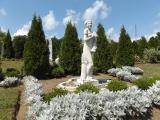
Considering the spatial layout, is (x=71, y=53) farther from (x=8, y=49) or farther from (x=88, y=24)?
(x=8, y=49)

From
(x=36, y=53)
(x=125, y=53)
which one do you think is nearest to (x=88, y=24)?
(x=36, y=53)

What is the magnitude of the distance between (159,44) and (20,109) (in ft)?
97.6

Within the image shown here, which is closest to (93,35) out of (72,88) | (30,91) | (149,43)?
(72,88)

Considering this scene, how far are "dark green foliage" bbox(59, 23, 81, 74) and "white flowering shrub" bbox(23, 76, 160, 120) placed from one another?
335 inches

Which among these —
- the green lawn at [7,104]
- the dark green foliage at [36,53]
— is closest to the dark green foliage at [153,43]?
the dark green foliage at [36,53]

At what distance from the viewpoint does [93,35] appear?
41.3ft

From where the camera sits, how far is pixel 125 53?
68.0 ft

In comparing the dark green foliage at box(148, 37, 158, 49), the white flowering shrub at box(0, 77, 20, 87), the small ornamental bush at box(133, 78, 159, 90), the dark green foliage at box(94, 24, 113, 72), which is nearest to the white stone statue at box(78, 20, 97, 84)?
the small ornamental bush at box(133, 78, 159, 90)

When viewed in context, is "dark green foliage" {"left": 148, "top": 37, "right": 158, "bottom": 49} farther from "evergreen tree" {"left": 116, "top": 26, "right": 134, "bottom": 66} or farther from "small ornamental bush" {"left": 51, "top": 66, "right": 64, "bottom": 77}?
"small ornamental bush" {"left": 51, "top": 66, "right": 64, "bottom": 77}

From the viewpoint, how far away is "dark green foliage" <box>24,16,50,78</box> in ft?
53.1

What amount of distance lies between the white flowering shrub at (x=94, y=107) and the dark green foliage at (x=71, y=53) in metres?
8.50

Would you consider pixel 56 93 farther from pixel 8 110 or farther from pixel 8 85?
pixel 8 85

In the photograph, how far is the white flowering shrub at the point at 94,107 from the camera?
689 cm

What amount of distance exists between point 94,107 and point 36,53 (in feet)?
31.3
